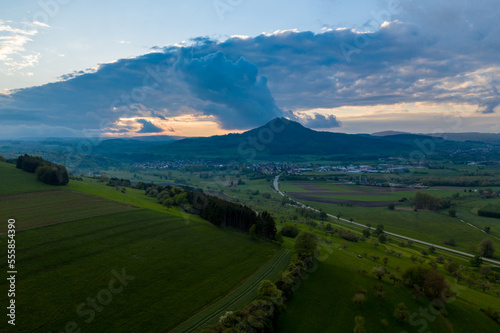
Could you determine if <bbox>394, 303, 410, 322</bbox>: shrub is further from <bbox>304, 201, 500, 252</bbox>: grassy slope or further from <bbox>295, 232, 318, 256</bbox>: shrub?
<bbox>304, 201, 500, 252</bbox>: grassy slope

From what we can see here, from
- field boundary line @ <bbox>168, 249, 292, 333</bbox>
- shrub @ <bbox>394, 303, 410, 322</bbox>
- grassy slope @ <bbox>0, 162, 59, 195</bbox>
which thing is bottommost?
shrub @ <bbox>394, 303, 410, 322</bbox>

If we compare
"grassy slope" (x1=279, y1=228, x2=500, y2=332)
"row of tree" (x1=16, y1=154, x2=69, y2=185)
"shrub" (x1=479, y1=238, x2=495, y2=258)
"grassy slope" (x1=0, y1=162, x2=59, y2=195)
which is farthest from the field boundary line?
"row of tree" (x1=16, y1=154, x2=69, y2=185)

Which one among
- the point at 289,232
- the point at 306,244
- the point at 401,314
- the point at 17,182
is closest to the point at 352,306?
the point at 401,314

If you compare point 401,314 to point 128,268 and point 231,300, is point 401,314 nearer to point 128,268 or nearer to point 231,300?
point 231,300

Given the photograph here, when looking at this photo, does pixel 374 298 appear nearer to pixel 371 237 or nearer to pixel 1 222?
pixel 371 237

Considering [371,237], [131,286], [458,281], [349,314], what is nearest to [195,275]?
[131,286]

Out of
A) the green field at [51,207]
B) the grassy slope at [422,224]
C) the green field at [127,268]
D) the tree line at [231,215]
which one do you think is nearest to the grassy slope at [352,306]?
the green field at [127,268]
